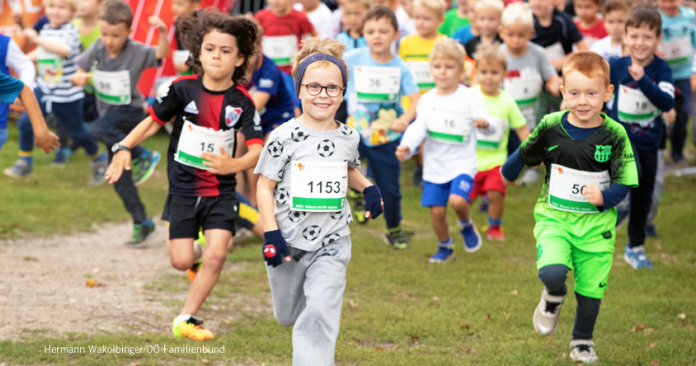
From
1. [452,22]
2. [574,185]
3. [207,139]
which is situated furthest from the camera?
[452,22]

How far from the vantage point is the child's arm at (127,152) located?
4539 mm

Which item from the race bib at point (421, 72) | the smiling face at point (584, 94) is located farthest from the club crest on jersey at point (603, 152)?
the race bib at point (421, 72)

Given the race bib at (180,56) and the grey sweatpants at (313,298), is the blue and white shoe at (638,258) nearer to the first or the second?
the grey sweatpants at (313,298)

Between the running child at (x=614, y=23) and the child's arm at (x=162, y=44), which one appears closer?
the child's arm at (x=162, y=44)

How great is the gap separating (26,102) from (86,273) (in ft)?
5.26

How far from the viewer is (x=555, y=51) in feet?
27.4

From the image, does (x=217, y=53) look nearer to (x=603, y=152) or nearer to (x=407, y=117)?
(x=407, y=117)

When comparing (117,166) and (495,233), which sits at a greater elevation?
(117,166)

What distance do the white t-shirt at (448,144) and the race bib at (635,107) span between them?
103 centimetres

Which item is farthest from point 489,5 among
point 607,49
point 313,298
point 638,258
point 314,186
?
point 313,298

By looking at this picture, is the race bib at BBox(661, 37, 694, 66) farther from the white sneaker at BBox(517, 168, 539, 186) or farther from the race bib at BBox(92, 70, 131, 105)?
the race bib at BBox(92, 70, 131, 105)

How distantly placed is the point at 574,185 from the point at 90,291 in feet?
11.5

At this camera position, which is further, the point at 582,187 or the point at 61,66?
the point at 61,66

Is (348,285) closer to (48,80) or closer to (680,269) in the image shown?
(680,269)
